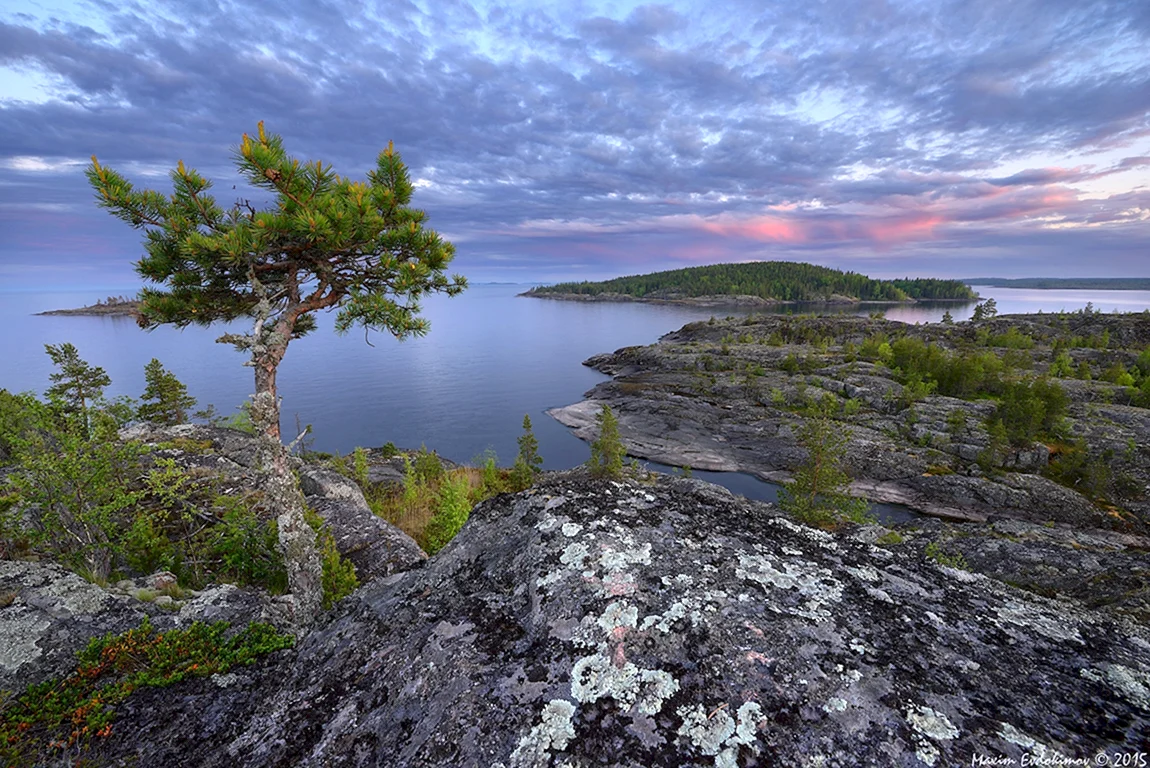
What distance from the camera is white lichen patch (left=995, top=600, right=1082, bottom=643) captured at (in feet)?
10.6

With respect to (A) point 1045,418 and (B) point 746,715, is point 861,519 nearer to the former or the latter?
(B) point 746,715

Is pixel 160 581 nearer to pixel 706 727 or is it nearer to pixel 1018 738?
pixel 706 727

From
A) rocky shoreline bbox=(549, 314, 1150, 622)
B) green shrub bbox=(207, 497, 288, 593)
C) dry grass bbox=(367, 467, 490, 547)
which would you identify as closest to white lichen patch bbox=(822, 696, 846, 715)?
green shrub bbox=(207, 497, 288, 593)

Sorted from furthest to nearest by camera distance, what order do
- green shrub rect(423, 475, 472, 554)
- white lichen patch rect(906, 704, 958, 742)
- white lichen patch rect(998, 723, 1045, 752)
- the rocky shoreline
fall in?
the rocky shoreline, green shrub rect(423, 475, 472, 554), white lichen patch rect(906, 704, 958, 742), white lichen patch rect(998, 723, 1045, 752)

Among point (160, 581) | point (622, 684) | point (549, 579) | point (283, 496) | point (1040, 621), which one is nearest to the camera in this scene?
point (622, 684)

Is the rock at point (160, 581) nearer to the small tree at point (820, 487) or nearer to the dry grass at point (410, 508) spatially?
the dry grass at point (410, 508)

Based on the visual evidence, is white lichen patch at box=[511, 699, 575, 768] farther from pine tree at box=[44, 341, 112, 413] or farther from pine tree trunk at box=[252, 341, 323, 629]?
pine tree at box=[44, 341, 112, 413]

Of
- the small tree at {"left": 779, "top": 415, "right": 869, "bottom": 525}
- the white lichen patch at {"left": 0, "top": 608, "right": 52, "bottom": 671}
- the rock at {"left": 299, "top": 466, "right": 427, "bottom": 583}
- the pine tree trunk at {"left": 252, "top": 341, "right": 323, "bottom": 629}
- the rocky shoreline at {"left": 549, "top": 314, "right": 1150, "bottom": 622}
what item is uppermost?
the pine tree trunk at {"left": 252, "top": 341, "right": 323, "bottom": 629}

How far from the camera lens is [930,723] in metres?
2.50

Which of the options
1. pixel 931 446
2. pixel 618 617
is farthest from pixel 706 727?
pixel 931 446

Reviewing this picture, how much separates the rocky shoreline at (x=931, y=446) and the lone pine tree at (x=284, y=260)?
52.8ft

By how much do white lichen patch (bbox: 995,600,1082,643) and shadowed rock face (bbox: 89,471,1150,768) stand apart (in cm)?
2

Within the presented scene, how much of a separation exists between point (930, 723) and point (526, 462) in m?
36.4

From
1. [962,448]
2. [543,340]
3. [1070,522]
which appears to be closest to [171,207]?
[1070,522]
